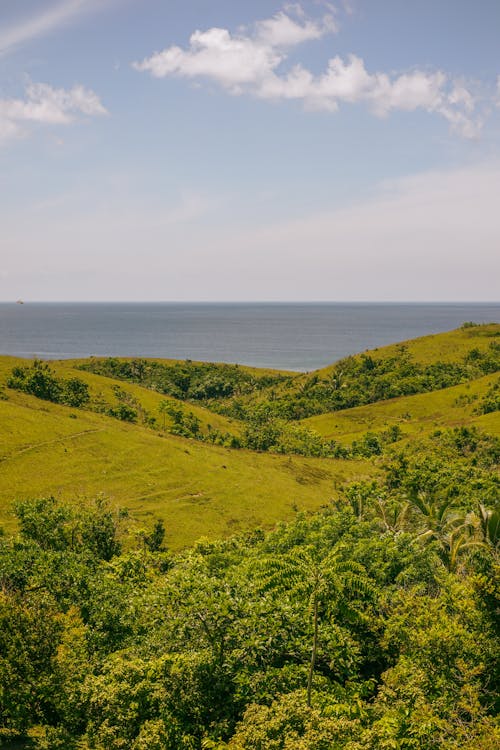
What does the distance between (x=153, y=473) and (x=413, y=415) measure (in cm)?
9212

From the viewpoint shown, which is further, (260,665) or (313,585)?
(313,585)

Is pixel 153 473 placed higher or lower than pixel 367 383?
lower

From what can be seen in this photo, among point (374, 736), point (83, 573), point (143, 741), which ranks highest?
point (374, 736)

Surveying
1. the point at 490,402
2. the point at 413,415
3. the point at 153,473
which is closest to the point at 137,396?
the point at 153,473

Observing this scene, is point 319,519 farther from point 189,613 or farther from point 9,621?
point 9,621

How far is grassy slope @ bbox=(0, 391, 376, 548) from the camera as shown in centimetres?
7075

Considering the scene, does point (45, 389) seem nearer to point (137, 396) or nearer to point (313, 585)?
point (137, 396)

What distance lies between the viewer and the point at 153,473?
8169cm

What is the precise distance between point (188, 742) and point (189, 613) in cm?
460

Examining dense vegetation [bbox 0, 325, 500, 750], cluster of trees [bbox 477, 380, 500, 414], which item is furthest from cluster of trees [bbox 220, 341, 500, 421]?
dense vegetation [bbox 0, 325, 500, 750]

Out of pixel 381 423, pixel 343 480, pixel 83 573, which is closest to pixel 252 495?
pixel 343 480

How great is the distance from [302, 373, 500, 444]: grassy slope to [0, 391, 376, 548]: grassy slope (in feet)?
133

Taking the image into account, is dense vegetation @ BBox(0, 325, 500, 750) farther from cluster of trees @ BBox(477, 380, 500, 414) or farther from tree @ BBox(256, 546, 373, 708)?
cluster of trees @ BBox(477, 380, 500, 414)

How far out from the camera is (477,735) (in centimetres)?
1532
